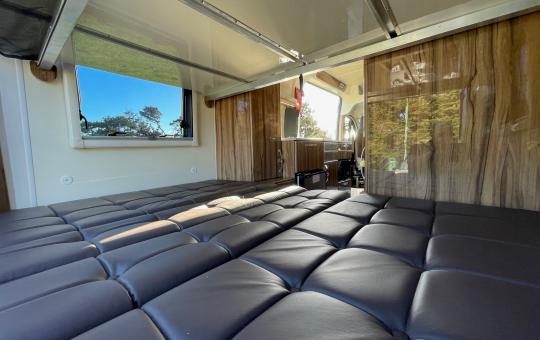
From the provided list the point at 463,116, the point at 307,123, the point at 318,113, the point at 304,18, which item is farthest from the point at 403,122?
the point at 318,113

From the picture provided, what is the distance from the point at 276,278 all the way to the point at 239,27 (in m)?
1.61

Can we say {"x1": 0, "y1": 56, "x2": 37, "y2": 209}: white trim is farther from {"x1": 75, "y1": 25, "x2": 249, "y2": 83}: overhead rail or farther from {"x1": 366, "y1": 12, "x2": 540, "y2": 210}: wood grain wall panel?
{"x1": 366, "y1": 12, "x2": 540, "y2": 210}: wood grain wall panel

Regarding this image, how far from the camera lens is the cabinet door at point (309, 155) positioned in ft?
11.1

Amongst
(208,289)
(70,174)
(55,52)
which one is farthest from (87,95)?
(208,289)

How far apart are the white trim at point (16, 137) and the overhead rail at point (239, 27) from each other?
162cm

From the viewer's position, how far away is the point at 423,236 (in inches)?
37.5

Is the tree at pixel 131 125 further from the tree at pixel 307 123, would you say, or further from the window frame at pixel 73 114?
the tree at pixel 307 123

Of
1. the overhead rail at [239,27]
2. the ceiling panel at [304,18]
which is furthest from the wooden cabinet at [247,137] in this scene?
the ceiling panel at [304,18]

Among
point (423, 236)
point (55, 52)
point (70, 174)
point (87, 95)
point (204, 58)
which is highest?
point (204, 58)

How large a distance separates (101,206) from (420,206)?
2.30 m

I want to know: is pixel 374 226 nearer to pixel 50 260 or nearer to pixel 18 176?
pixel 50 260

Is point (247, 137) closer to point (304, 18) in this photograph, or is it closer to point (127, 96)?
point (127, 96)

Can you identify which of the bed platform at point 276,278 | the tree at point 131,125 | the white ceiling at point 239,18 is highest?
the white ceiling at point 239,18

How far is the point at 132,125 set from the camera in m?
2.45
